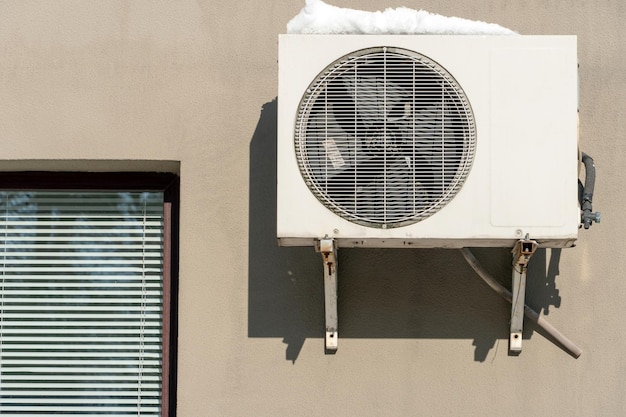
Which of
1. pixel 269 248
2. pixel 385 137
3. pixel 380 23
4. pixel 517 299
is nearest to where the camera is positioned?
pixel 385 137

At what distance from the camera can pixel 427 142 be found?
133 inches

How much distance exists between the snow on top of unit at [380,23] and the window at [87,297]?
0.87m

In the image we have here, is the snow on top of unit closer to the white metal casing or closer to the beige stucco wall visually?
the white metal casing

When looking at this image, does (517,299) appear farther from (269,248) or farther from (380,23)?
(380,23)

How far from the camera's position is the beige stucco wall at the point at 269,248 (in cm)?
369

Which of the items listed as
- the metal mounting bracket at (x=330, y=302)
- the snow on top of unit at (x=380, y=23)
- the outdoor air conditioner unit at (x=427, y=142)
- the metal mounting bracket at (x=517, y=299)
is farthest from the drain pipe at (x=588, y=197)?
the metal mounting bracket at (x=330, y=302)

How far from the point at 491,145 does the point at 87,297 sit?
5.13 ft

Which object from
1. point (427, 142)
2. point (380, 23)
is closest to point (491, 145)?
point (427, 142)

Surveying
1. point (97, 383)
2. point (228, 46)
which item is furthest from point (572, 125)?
point (97, 383)

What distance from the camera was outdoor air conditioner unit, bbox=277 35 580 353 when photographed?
3363 mm

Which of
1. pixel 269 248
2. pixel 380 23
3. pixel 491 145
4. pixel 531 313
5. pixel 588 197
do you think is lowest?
pixel 531 313

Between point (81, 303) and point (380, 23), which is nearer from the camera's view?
point (380, 23)

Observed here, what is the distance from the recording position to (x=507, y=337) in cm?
371

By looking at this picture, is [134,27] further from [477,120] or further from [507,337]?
[507,337]
